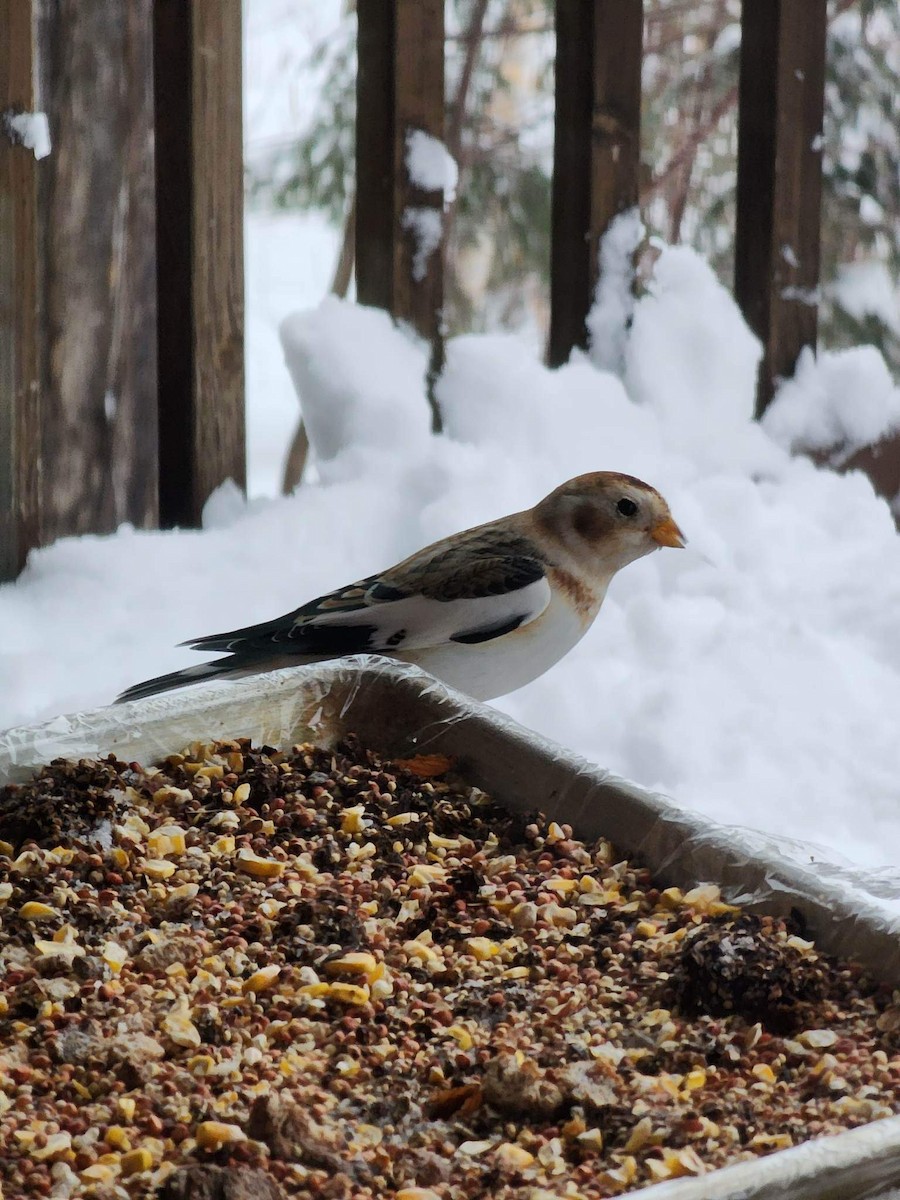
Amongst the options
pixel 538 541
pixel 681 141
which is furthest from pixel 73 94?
pixel 681 141

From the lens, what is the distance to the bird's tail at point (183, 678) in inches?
86.0

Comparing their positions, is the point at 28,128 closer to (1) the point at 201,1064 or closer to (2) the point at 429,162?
(2) the point at 429,162

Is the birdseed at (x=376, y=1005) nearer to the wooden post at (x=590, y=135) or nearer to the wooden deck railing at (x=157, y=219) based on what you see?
the wooden deck railing at (x=157, y=219)

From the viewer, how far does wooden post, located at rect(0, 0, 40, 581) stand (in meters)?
2.37

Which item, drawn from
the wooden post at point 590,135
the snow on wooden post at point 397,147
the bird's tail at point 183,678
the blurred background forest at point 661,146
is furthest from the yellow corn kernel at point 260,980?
the blurred background forest at point 661,146

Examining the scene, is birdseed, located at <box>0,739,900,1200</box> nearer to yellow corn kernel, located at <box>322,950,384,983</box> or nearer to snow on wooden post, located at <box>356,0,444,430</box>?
yellow corn kernel, located at <box>322,950,384,983</box>

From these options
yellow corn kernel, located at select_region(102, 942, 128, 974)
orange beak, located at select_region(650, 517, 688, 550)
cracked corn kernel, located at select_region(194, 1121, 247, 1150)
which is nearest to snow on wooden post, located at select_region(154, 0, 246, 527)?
orange beak, located at select_region(650, 517, 688, 550)

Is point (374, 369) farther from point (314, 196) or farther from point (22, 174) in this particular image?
point (314, 196)

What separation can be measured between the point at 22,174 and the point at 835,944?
5.66ft

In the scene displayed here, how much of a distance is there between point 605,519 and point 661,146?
107 inches

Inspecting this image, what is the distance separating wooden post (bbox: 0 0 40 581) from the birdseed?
1070 millimetres

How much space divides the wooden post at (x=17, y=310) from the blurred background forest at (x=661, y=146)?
6.36ft

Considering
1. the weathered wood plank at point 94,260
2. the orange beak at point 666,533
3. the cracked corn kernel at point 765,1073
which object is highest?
the weathered wood plank at point 94,260

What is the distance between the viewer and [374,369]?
9.53ft
